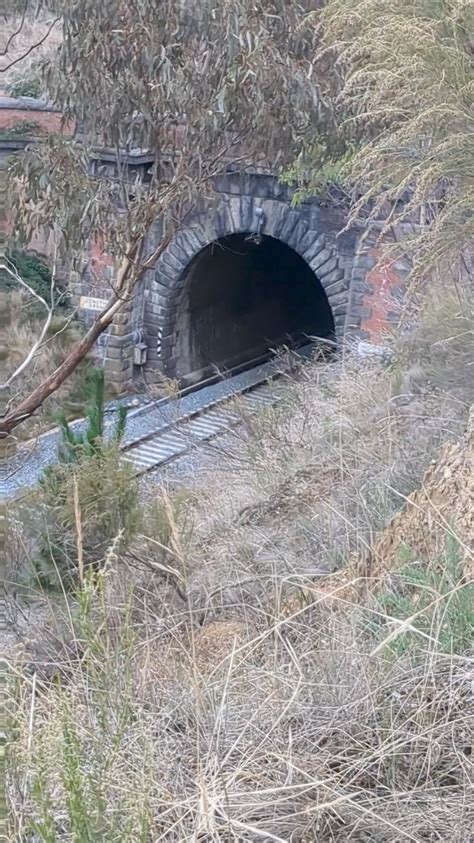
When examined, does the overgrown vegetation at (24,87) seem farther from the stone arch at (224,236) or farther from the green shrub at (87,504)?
the green shrub at (87,504)

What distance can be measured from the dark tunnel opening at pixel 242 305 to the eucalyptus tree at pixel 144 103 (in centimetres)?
503

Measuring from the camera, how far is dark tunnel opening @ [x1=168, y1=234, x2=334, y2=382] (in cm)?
1349

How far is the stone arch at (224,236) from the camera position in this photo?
12016 millimetres

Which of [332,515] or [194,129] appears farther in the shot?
[194,129]

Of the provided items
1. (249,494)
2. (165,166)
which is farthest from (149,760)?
(165,166)

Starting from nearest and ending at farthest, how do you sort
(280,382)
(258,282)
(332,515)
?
(332,515)
(280,382)
(258,282)

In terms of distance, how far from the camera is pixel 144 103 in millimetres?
7078

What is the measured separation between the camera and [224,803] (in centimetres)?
195

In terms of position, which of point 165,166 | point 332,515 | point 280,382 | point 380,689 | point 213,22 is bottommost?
point 280,382

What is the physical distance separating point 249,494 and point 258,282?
30.1 ft

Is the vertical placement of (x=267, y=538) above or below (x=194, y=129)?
below

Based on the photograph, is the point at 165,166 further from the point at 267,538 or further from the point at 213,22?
the point at 267,538

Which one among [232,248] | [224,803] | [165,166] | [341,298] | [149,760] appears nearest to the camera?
[149,760]

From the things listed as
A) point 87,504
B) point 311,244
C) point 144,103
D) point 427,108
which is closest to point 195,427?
point 311,244
